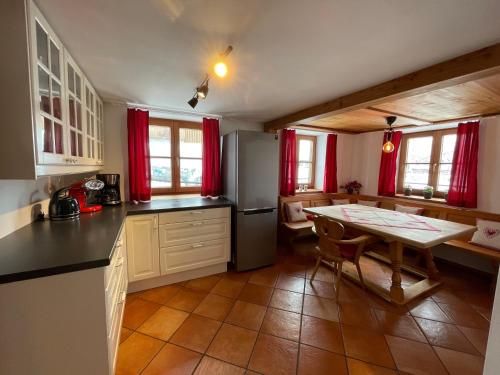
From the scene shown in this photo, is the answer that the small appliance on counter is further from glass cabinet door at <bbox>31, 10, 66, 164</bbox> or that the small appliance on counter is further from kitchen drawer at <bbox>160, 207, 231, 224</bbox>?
glass cabinet door at <bbox>31, 10, 66, 164</bbox>

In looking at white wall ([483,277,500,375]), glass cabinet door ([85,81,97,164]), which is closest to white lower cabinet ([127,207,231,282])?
glass cabinet door ([85,81,97,164])

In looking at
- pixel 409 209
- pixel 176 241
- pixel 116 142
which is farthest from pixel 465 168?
pixel 116 142

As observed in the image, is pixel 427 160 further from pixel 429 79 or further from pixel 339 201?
pixel 429 79

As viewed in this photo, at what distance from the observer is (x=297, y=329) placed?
178cm

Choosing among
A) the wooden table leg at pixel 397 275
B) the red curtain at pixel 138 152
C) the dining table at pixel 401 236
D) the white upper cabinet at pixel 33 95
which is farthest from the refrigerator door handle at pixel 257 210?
the white upper cabinet at pixel 33 95

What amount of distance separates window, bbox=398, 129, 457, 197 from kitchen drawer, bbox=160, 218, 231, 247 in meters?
3.47

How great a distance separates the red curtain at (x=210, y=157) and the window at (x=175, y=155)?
26 cm

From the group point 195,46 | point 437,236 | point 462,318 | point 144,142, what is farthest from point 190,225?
point 462,318

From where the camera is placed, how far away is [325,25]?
113 centimetres

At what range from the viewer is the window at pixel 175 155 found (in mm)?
2971

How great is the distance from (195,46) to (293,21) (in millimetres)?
628

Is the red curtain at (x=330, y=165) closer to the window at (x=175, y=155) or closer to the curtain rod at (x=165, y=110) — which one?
the curtain rod at (x=165, y=110)

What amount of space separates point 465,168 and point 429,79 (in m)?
2.21

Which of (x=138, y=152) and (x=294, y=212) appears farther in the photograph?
(x=294, y=212)
